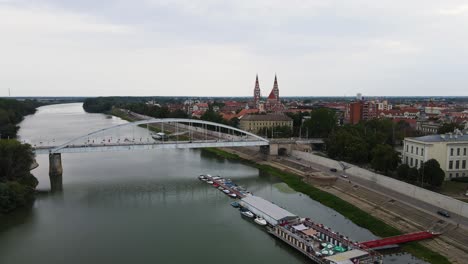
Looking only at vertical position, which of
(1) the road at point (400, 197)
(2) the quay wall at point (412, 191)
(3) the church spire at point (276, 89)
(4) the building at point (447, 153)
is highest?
(3) the church spire at point (276, 89)

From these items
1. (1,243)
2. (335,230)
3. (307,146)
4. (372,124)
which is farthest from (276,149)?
(1,243)

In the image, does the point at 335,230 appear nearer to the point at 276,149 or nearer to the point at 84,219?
the point at 84,219

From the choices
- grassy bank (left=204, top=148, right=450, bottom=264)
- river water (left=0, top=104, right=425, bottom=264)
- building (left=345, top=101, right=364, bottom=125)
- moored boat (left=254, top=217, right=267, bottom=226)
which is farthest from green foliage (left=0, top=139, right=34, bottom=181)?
building (left=345, top=101, right=364, bottom=125)

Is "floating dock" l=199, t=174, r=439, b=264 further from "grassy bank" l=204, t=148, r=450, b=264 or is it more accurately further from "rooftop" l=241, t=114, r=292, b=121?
"rooftop" l=241, t=114, r=292, b=121

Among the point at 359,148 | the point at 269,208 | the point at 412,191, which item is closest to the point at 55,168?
the point at 269,208

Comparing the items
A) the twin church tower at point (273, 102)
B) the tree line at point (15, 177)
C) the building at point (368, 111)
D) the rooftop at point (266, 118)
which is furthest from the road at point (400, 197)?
the twin church tower at point (273, 102)

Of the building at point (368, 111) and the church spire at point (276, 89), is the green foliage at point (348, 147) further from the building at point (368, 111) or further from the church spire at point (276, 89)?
the church spire at point (276, 89)

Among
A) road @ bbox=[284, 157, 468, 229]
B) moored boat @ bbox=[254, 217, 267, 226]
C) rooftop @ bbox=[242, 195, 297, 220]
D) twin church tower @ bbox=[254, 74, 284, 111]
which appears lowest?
moored boat @ bbox=[254, 217, 267, 226]
